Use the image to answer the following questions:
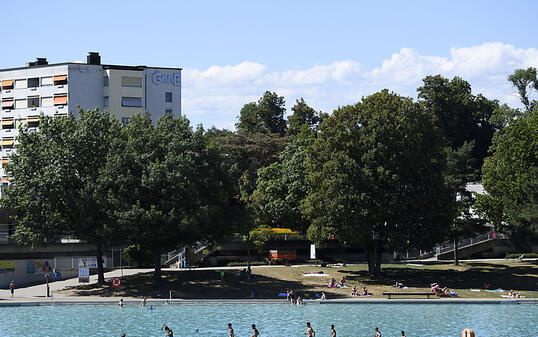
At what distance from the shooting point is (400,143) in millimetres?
74812

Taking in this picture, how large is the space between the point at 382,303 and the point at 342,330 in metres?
14.6

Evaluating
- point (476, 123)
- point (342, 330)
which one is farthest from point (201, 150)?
point (476, 123)

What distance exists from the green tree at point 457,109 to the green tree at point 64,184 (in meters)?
79.0

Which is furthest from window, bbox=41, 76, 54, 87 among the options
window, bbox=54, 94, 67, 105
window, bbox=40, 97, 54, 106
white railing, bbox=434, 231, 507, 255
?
white railing, bbox=434, 231, 507, 255

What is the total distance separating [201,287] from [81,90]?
2022 inches

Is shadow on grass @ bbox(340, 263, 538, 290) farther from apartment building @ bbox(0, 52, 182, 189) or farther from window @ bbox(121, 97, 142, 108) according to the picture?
apartment building @ bbox(0, 52, 182, 189)

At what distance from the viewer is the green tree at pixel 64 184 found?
68750mm

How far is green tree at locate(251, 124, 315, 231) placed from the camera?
91.1 m

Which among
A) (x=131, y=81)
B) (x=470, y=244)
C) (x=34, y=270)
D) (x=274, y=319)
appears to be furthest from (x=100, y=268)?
(x=470, y=244)

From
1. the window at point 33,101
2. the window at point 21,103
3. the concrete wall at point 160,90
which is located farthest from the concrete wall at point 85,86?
the window at point 21,103

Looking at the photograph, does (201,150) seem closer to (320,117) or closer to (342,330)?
(342,330)

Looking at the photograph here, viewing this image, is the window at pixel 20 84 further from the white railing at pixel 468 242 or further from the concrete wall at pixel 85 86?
the white railing at pixel 468 242

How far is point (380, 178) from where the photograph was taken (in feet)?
241

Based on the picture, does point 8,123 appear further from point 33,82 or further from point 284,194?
point 284,194
